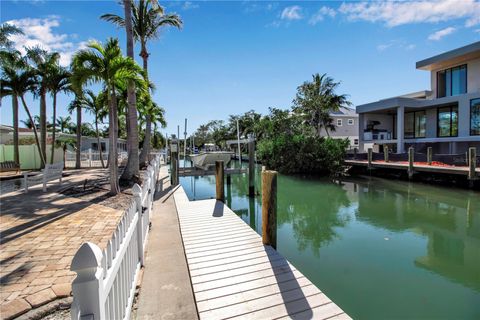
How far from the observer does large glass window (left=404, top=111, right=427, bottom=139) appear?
24.4 meters

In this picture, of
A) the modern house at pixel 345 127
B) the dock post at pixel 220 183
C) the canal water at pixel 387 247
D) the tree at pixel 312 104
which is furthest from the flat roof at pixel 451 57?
the dock post at pixel 220 183

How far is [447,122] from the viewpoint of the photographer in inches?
874

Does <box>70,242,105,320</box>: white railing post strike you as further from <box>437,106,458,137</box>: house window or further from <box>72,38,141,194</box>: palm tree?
<box>437,106,458,137</box>: house window

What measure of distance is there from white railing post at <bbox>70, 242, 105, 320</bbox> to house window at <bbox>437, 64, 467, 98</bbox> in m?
26.9

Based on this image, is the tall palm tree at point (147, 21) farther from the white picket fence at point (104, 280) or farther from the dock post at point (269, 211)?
the white picket fence at point (104, 280)

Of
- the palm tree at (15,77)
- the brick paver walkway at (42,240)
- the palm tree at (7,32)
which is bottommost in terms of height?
the brick paver walkway at (42,240)

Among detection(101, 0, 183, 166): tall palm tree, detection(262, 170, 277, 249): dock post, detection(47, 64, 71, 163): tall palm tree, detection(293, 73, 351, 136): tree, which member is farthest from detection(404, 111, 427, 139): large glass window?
detection(47, 64, 71, 163): tall palm tree

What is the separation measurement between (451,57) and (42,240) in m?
26.0

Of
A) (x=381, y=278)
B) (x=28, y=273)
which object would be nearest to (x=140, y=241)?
(x=28, y=273)

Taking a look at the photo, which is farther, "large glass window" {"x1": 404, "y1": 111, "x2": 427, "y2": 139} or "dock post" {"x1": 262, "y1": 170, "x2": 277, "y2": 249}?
"large glass window" {"x1": 404, "y1": 111, "x2": 427, "y2": 139}

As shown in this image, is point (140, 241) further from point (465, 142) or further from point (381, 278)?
point (465, 142)

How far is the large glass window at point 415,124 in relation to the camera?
80.1ft

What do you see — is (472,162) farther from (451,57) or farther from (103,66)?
(103,66)

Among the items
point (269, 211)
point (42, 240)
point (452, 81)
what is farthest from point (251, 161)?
point (452, 81)
